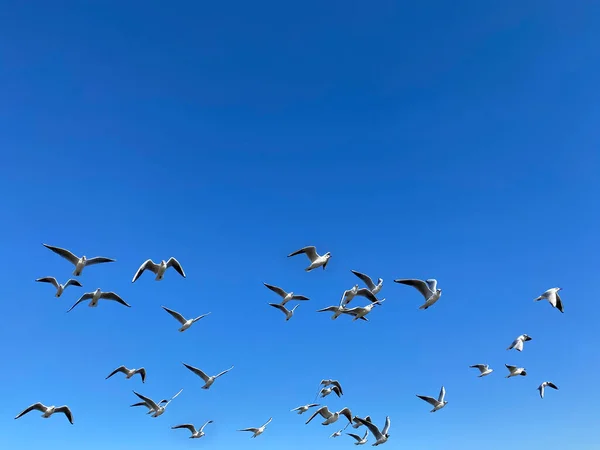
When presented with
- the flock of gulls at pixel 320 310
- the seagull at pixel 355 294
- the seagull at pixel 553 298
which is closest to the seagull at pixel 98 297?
the flock of gulls at pixel 320 310

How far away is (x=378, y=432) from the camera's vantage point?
36.0 metres

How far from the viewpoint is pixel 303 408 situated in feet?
122

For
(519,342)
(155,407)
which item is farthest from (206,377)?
(519,342)

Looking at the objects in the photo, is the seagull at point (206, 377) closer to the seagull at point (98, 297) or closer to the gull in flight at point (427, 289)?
the seagull at point (98, 297)

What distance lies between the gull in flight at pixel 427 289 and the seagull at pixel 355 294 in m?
4.14

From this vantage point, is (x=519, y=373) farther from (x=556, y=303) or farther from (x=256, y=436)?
(x=256, y=436)

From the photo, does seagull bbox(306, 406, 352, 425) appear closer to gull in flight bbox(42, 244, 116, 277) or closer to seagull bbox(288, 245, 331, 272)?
seagull bbox(288, 245, 331, 272)

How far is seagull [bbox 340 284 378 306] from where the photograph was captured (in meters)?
31.7

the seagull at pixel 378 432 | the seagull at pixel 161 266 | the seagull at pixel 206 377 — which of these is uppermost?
the seagull at pixel 161 266

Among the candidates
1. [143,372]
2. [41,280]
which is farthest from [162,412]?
[41,280]

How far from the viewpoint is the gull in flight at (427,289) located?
27.6 metres

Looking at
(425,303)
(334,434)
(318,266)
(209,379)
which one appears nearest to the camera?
(425,303)

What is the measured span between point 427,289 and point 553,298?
7399mm

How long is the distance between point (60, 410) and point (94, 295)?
7.66 meters
